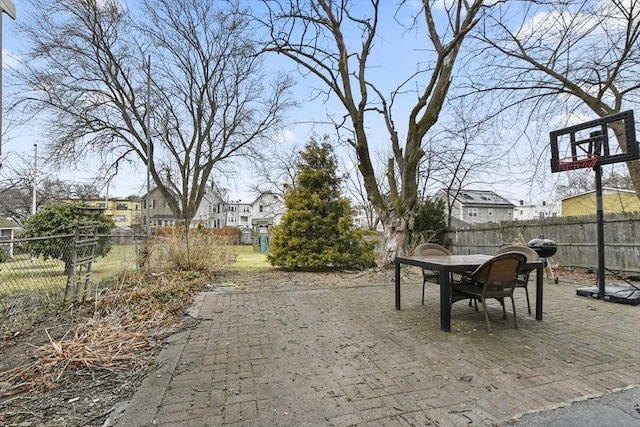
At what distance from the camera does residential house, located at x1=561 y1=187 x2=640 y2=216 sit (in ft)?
48.1

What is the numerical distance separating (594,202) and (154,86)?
69.4ft

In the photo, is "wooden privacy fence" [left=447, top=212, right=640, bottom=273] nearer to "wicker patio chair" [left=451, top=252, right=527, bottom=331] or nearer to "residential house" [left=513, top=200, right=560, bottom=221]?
"wicker patio chair" [left=451, top=252, right=527, bottom=331]

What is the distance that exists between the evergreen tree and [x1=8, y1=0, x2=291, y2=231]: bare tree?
4.14 meters

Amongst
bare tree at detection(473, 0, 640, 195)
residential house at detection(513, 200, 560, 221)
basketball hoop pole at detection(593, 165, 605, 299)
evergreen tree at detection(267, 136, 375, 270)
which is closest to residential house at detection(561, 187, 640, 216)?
bare tree at detection(473, 0, 640, 195)

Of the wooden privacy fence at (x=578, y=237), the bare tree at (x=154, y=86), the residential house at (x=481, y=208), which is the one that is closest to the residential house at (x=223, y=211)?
the residential house at (x=481, y=208)

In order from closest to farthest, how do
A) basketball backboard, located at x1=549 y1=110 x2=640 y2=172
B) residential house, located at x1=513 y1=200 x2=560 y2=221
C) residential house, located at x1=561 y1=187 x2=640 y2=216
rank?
basketball backboard, located at x1=549 y1=110 x2=640 y2=172 → residential house, located at x1=561 y1=187 x2=640 y2=216 → residential house, located at x1=513 y1=200 x2=560 y2=221

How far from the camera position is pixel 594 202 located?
15766 mm

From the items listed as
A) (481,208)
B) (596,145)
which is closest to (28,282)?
(596,145)

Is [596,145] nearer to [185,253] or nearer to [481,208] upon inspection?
[185,253]

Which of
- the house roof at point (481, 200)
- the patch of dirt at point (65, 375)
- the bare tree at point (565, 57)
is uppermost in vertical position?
the bare tree at point (565, 57)

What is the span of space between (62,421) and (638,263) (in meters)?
10.4

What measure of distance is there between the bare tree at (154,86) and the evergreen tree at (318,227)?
4141 millimetres

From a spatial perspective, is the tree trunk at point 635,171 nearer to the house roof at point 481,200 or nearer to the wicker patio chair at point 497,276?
the wicker patio chair at point 497,276

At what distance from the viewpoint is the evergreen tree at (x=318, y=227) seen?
9430 millimetres
